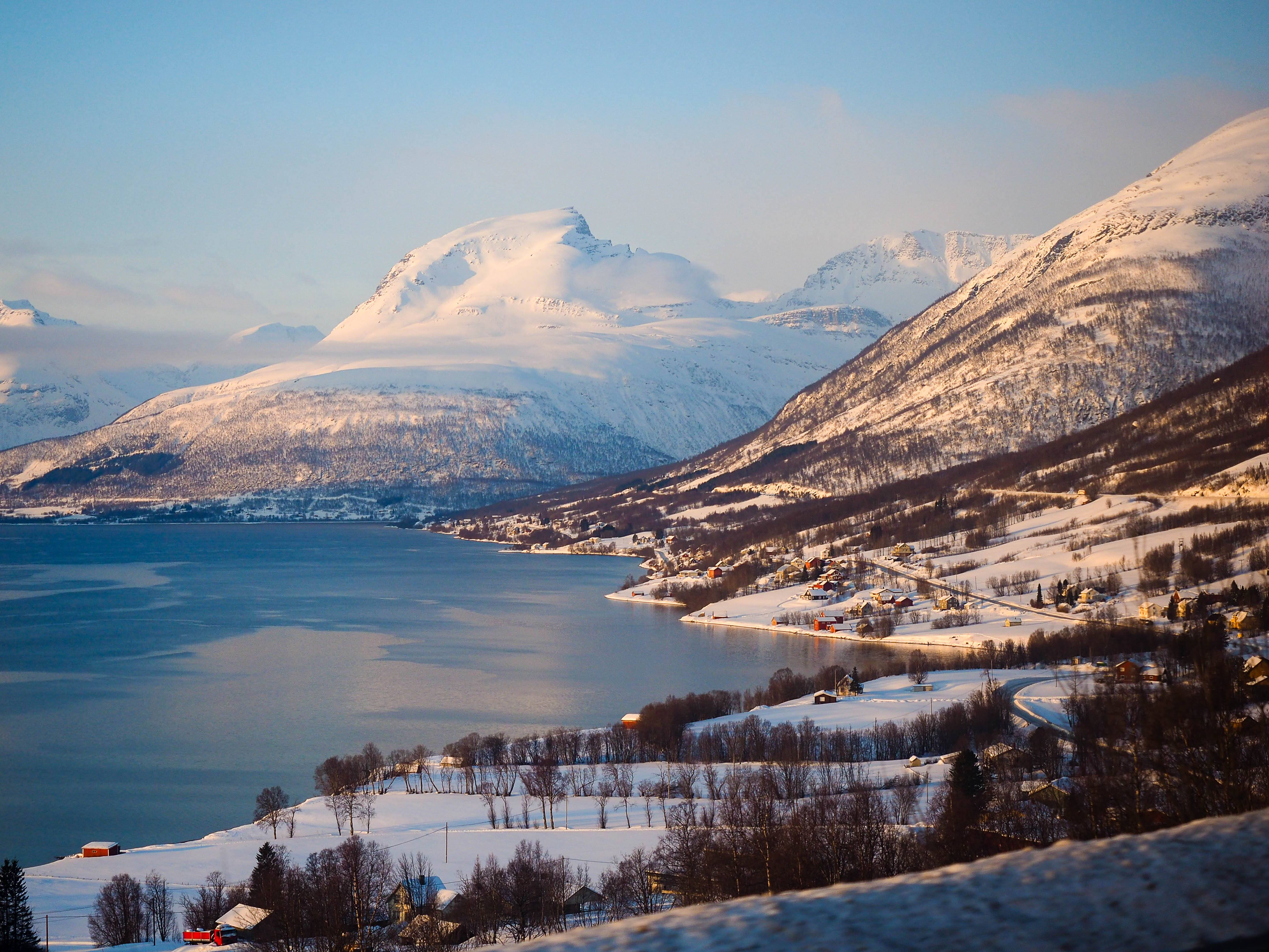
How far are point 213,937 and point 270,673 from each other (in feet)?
81.2

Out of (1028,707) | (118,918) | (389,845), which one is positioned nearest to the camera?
(118,918)

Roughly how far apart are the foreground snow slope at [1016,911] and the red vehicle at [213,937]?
44.4 feet

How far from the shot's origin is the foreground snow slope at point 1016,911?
8.83 feet

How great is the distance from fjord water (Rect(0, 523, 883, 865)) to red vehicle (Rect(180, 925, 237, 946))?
6.80 meters

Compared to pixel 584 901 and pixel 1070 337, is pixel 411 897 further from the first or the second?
pixel 1070 337

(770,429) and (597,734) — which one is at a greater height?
(770,429)

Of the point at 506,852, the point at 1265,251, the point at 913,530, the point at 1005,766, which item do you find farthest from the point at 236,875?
the point at 1265,251

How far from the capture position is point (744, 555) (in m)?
72.3

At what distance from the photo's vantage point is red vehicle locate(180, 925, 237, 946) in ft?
47.1

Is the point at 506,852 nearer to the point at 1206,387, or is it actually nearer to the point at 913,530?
the point at 913,530

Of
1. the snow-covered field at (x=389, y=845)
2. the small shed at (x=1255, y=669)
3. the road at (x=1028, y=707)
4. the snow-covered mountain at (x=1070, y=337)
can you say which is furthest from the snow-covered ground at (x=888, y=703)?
the snow-covered mountain at (x=1070, y=337)

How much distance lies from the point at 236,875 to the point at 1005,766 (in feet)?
46.4

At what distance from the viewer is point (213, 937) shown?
47.8 ft

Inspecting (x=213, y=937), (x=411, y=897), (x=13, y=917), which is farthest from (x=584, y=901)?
(x=13, y=917)
